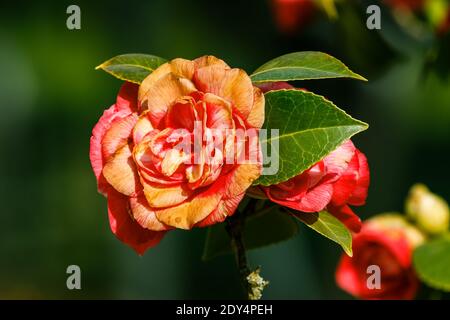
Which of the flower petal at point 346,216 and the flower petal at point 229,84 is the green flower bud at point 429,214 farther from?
the flower petal at point 229,84

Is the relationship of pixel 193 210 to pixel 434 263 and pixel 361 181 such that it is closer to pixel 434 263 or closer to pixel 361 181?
pixel 361 181

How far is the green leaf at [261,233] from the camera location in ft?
2.50

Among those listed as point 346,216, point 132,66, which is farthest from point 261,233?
point 132,66

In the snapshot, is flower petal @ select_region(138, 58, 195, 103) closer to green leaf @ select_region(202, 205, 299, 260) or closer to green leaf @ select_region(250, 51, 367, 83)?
green leaf @ select_region(250, 51, 367, 83)

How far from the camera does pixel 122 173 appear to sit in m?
0.66

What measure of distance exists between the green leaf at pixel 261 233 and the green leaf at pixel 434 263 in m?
0.18

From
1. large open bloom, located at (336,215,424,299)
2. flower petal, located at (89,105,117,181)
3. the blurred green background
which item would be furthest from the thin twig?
the blurred green background

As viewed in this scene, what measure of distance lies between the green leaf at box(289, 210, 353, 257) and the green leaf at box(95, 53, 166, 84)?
155mm

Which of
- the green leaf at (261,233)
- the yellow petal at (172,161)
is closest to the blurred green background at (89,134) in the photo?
the green leaf at (261,233)

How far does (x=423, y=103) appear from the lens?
192 cm

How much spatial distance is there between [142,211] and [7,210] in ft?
6.57

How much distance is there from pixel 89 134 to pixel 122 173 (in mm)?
1747

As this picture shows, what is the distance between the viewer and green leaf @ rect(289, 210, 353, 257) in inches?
25.9
